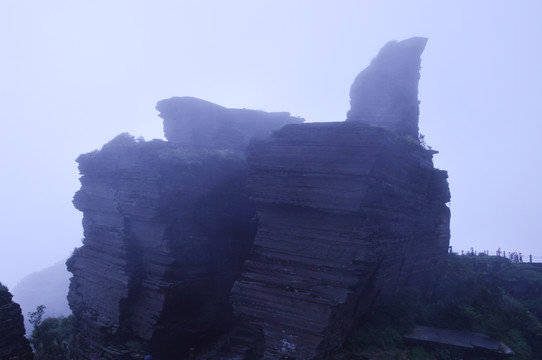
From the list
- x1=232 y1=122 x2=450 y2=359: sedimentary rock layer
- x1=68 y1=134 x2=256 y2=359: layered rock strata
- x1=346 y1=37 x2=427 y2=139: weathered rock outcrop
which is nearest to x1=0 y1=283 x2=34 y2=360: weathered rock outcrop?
x1=68 y1=134 x2=256 y2=359: layered rock strata

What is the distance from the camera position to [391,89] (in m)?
19.0

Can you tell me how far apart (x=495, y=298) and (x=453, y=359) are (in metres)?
5.88

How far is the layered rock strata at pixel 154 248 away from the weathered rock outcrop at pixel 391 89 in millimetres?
8175

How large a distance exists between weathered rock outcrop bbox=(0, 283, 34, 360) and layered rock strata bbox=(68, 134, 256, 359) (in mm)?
1867

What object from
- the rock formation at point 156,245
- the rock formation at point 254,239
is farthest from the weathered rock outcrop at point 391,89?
the rock formation at point 156,245

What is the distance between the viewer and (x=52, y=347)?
16.0 m

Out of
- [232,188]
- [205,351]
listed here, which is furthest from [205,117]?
[205,351]

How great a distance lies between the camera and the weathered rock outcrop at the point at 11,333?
12055mm

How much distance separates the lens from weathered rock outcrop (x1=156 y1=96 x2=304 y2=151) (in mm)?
22188

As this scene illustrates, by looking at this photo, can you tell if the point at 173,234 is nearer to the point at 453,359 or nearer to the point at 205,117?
the point at 453,359

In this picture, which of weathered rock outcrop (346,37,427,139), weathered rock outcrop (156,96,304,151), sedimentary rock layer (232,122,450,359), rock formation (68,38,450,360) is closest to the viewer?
sedimentary rock layer (232,122,450,359)

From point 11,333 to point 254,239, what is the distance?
28.7ft

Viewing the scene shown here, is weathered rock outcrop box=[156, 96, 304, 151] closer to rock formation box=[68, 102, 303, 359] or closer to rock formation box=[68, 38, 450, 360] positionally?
rock formation box=[68, 102, 303, 359]

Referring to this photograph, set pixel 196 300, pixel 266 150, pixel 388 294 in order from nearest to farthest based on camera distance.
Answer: pixel 266 150 < pixel 388 294 < pixel 196 300
